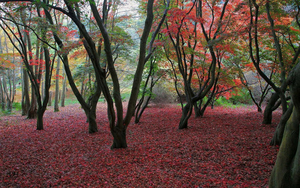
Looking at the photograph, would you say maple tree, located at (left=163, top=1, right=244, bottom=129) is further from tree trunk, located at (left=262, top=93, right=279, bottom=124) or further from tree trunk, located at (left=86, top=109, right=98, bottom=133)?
tree trunk, located at (left=86, top=109, right=98, bottom=133)

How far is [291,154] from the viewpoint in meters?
2.06

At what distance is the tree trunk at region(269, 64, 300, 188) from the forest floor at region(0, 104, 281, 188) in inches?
35.6

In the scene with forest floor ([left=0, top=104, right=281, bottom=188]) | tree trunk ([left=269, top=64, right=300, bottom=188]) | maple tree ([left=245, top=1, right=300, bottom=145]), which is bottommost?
forest floor ([left=0, top=104, right=281, bottom=188])

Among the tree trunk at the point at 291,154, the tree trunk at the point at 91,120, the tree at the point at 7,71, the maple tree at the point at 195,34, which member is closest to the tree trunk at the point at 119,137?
the tree trunk at the point at 91,120

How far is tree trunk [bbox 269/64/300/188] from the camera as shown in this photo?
1.88m

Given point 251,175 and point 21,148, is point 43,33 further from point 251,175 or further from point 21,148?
point 251,175

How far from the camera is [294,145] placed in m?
2.06

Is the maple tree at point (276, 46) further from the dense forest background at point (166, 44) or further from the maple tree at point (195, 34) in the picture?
the maple tree at point (195, 34)

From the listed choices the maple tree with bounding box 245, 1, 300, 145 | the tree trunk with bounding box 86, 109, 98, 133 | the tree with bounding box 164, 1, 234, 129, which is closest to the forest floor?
the tree trunk with bounding box 86, 109, 98, 133

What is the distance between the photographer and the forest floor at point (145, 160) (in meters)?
3.30

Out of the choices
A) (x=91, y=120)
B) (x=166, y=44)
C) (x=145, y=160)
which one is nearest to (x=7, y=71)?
(x=91, y=120)

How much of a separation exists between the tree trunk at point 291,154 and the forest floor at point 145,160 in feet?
2.97

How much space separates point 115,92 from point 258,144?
145 inches

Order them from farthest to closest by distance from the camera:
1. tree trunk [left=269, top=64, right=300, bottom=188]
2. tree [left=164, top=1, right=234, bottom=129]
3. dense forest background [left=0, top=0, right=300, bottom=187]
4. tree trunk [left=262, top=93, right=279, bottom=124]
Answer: tree trunk [left=262, top=93, right=279, bottom=124]
tree [left=164, top=1, right=234, bottom=129]
dense forest background [left=0, top=0, right=300, bottom=187]
tree trunk [left=269, top=64, right=300, bottom=188]
